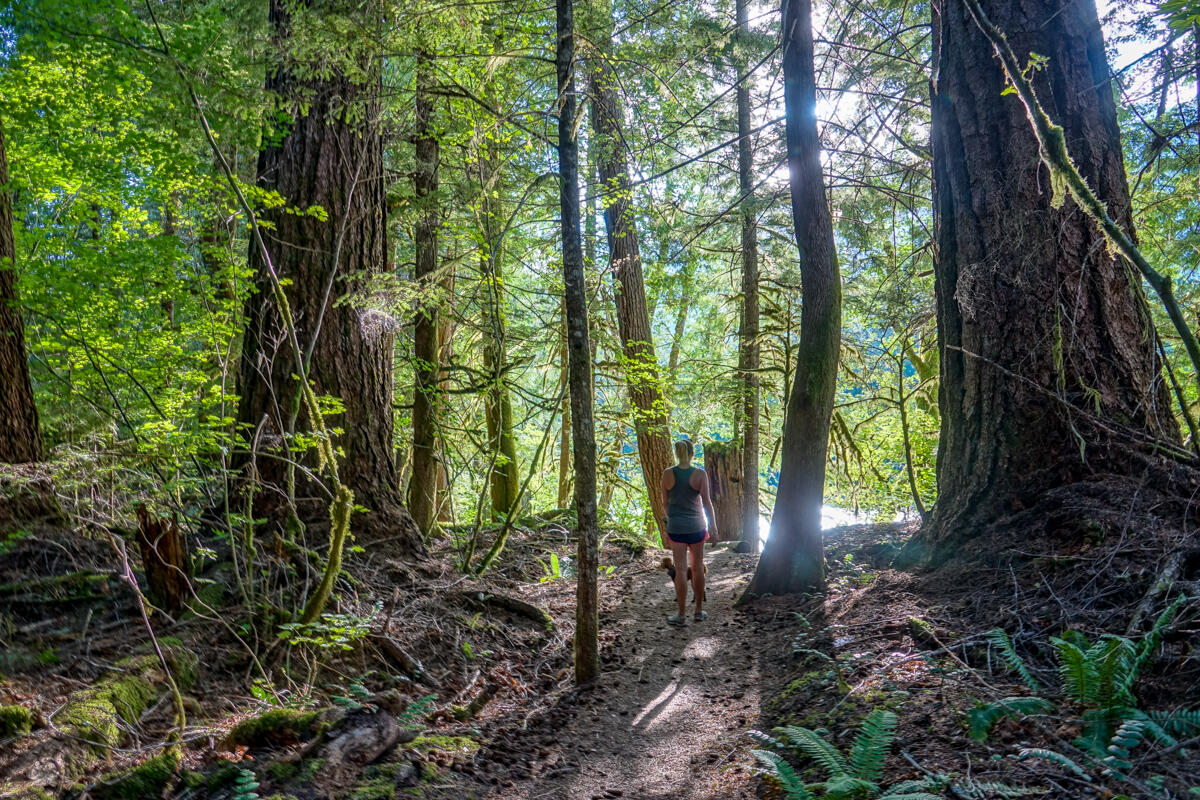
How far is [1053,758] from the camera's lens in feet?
7.86

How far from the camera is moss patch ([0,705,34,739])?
305cm

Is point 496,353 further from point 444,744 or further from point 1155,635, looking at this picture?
point 1155,635

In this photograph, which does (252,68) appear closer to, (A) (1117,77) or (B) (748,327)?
(A) (1117,77)

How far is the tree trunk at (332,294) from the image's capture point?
20.3ft

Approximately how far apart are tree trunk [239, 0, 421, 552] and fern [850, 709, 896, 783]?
15.9 ft

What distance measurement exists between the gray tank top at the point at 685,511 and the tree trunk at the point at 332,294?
2.69 m

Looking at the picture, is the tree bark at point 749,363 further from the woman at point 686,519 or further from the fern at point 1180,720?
the fern at point 1180,720

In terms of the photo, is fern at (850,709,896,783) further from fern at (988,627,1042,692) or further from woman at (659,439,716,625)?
woman at (659,439,716,625)

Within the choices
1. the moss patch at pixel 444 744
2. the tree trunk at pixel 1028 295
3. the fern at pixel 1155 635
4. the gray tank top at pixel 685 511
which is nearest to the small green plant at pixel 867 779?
the fern at pixel 1155 635

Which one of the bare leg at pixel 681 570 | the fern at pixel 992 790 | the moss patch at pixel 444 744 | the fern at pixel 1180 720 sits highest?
the fern at pixel 1180 720

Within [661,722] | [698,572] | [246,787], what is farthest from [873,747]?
[698,572]

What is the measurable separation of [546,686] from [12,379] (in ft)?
16.6

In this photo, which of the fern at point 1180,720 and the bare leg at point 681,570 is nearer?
the fern at point 1180,720

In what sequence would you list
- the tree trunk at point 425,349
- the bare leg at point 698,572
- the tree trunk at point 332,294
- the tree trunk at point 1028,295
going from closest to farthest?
1. the tree trunk at point 1028,295
2. the tree trunk at point 332,294
3. the bare leg at point 698,572
4. the tree trunk at point 425,349
